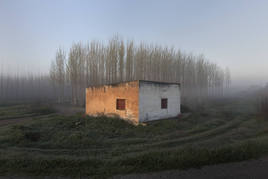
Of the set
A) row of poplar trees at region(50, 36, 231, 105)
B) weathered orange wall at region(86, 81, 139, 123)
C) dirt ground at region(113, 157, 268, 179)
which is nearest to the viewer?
dirt ground at region(113, 157, 268, 179)

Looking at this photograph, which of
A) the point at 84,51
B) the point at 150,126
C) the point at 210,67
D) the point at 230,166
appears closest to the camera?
the point at 230,166

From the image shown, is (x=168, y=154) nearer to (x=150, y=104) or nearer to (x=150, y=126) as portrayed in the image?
(x=150, y=126)

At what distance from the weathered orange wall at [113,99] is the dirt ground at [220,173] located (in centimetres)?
558

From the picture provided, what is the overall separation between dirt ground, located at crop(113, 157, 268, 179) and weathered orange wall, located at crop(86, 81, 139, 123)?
5.58 meters

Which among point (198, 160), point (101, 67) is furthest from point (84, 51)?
point (198, 160)

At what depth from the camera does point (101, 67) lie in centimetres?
2108

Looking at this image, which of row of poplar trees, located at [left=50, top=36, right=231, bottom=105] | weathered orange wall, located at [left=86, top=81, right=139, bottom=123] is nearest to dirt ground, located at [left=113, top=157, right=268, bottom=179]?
weathered orange wall, located at [left=86, top=81, right=139, bottom=123]

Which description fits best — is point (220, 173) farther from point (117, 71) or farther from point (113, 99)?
point (117, 71)

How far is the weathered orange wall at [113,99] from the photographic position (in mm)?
9227

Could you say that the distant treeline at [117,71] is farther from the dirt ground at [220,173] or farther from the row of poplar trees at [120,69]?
the dirt ground at [220,173]

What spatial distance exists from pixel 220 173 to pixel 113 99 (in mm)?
8298

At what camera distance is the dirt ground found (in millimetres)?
3334

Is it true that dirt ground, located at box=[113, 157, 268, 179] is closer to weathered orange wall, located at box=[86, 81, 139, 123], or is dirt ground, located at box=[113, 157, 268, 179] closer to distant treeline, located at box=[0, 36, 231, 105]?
weathered orange wall, located at box=[86, 81, 139, 123]

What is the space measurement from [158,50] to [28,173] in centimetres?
2088
